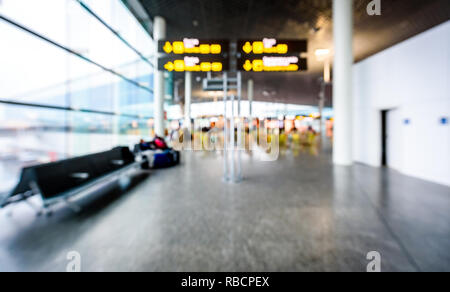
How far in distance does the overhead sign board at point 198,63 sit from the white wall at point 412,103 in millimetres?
5286

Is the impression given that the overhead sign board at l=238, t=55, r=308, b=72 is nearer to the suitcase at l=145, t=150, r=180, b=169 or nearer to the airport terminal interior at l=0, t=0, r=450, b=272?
the airport terminal interior at l=0, t=0, r=450, b=272

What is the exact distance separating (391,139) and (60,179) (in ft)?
30.6

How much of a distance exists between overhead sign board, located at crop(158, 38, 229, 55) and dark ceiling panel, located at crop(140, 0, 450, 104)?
9.66ft

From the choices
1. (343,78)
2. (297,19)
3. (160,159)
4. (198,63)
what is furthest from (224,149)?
(297,19)

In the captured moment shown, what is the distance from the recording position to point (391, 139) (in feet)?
21.6

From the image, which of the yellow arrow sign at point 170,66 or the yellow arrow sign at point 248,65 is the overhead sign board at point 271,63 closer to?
the yellow arrow sign at point 248,65

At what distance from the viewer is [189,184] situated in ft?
14.9

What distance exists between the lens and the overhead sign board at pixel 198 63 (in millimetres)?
5445

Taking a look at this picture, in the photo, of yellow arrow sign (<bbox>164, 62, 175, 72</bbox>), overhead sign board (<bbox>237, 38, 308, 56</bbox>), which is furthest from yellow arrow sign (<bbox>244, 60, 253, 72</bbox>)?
yellow arrow sign (<bbox>164, 62, 175, 72</bbox>)

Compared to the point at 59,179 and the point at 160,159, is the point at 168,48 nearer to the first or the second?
the point at 160,159

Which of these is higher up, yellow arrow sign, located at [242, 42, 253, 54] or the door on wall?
yellow arrow sign, located at [242, 42, 253, 54]

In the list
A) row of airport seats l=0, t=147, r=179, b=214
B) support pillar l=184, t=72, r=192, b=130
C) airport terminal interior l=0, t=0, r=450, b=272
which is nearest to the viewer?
airport terminal interior l=0, t=0, r=450, b=272

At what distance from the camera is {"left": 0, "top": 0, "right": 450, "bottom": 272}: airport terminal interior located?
2.03 m
